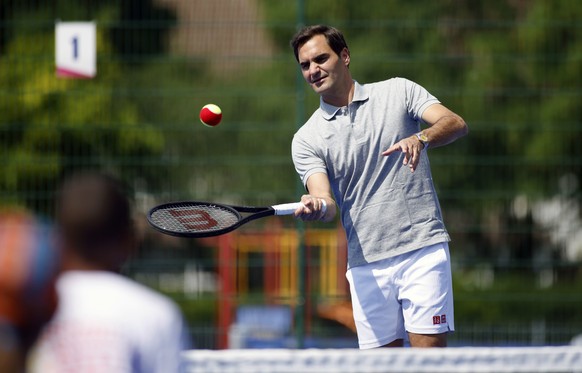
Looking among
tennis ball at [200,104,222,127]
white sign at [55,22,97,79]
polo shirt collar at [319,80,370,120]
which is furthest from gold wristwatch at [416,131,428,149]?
white sign at [55,22,97,79]

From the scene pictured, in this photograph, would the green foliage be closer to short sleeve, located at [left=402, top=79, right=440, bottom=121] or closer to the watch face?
short sleeve, located at [left=402, top=79, right=440, bottom=121]

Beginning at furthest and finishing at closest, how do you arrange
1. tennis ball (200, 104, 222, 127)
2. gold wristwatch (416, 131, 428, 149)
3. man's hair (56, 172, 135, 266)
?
tennis ball (200, 104, 222, 127), gold wristwatch (416, 131, 428, 149), man's hair (56, 172, 135, 266)

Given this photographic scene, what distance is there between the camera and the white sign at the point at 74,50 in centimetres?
903

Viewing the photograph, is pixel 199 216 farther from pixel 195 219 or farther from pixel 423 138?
pixel 423 138

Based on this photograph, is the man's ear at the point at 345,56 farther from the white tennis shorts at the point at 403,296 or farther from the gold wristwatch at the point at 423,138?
the white tennis shorts at the point at 403,296

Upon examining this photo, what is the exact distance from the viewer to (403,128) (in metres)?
5.64

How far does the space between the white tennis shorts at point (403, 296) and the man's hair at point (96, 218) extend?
2.98 m

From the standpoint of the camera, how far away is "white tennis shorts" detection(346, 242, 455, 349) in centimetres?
557

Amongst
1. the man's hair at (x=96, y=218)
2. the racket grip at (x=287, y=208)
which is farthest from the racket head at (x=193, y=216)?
the man's hair at (x=96, y=218)

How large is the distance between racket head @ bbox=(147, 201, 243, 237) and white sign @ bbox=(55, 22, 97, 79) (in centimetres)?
356

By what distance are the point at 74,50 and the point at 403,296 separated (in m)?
4.43

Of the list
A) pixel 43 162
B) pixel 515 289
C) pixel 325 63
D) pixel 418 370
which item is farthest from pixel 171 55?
pixel 418 370

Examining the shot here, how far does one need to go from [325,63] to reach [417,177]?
701 mm

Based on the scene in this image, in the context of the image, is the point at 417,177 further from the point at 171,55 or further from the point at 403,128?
the point at 171,55
